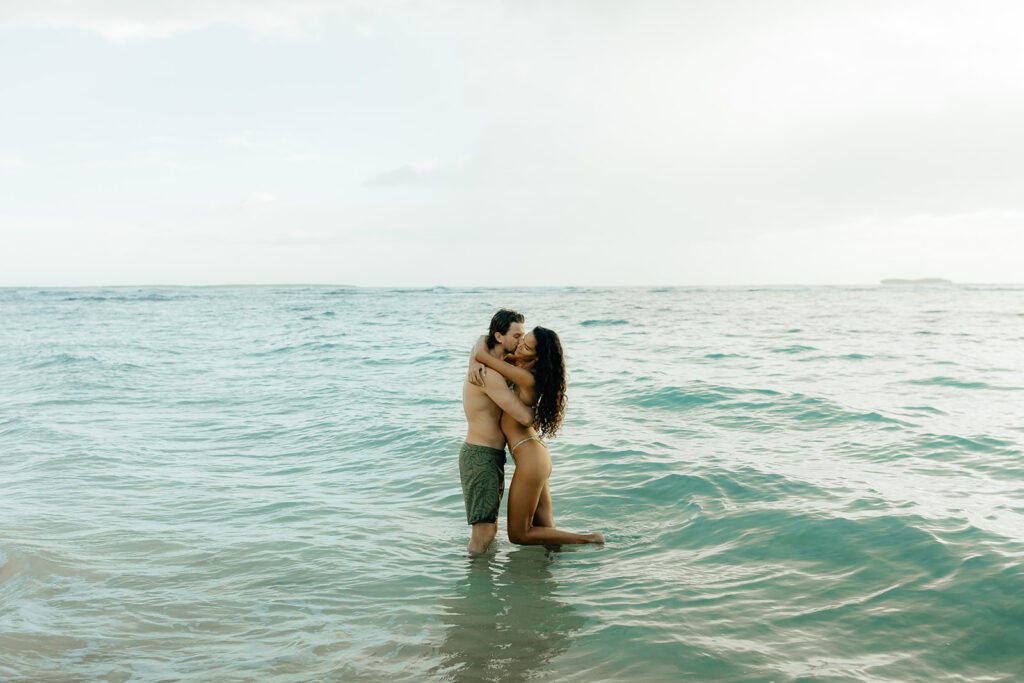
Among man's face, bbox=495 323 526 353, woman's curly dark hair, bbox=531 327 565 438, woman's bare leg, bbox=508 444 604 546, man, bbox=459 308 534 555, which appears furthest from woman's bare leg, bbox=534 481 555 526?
man's face, bbox=495 323 526 353

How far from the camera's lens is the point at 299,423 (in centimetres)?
1194

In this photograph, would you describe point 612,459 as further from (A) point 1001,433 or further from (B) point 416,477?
(A) point 1001,433

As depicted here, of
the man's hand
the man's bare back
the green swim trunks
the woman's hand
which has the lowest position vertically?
the green swim trunks

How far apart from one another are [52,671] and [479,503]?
309cm

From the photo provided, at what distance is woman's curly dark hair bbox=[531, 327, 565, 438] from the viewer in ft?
18.7

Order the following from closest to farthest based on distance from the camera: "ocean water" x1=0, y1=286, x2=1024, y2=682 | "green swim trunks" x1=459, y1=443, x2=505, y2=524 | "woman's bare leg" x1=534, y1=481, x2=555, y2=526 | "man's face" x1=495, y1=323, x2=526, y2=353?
1. "ocean water" x1=0, y1=286, x2=1024, y2=682
2. "man's face" x1=495, y1=323, x2=526, y2=353
3. "green swim trunks" x1=459, y1=443, x2=505, y2=524
4. "woman's bare leg" x1=534, y1=481, x2=555, y2=526

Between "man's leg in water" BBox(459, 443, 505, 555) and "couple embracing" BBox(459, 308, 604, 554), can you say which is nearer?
"couple embracing" BBox(459, 308, 604, 554)

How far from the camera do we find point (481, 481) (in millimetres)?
5848

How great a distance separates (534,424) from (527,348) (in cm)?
67

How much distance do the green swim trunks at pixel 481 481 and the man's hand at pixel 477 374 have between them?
0.56m

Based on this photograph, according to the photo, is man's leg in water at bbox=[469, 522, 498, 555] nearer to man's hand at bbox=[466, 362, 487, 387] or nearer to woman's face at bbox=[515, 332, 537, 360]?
man's hand at bbox=[466, 362, 487, 387]

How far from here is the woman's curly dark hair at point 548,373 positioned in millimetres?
5703

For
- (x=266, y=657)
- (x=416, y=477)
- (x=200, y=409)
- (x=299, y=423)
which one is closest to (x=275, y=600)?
(x=266, y=657)

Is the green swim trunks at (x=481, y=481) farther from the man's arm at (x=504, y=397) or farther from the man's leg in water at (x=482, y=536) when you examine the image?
the man's arm at (x=504, y=397)
